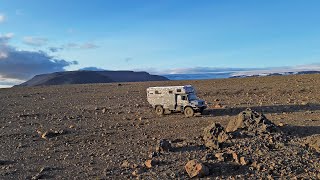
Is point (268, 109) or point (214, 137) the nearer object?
point (214, 137)

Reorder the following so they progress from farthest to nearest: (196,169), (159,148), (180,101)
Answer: (180,101) < (159,148) < (196,169)

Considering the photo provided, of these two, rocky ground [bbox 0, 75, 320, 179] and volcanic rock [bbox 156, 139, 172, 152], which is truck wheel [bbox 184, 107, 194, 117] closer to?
rocky ground [bbox 0, 75, 320, 179]

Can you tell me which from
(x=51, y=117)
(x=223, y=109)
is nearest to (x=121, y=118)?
(x=51, y=117)

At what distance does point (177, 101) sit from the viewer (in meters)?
22.3

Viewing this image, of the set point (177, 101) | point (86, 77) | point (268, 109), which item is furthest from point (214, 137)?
point (86, 77)

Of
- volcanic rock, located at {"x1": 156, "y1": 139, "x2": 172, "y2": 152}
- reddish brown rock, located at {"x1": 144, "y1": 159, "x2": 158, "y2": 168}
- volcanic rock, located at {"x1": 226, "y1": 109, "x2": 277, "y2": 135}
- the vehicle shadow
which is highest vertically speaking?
volcanic rock, located at {"x1": 226, "y1": 109, "x2": 277, "y2": 135}

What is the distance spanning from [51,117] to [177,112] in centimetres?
717

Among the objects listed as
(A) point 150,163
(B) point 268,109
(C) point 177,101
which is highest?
(C) point 177,101

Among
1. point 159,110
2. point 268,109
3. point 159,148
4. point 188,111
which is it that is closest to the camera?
point 159,148

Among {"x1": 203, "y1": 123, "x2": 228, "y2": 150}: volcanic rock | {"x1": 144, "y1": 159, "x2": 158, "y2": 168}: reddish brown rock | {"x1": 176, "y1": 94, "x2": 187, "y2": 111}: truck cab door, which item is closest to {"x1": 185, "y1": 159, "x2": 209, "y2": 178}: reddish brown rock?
{"x1": 144, "y1": 159, "x2": 158, "y2": 168}: reddish brown rock

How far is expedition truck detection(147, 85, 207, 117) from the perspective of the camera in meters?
21.5

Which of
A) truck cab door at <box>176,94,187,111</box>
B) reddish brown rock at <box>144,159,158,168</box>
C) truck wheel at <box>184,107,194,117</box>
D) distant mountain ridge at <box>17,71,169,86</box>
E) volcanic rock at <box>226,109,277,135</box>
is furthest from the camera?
distant mountain ridge at <box>17,71,169,86</box>

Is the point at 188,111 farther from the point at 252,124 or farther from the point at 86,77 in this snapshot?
the point at 86,77

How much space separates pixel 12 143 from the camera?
15.7 metres
